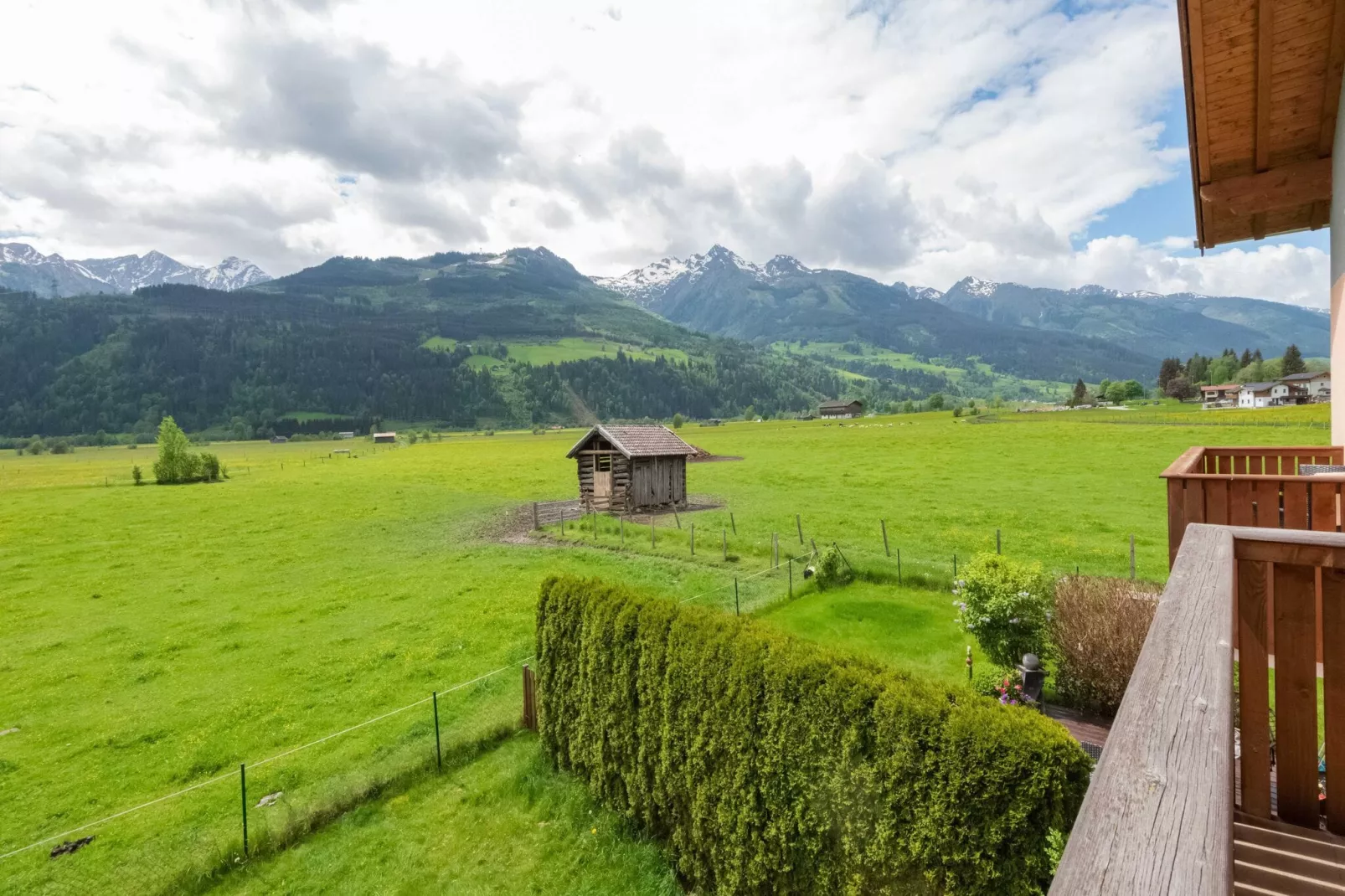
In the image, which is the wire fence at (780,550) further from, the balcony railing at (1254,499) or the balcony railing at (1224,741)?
the balcony railing at (1224,741)

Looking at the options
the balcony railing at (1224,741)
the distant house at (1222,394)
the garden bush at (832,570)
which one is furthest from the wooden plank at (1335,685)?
the distant house at (1222,394)

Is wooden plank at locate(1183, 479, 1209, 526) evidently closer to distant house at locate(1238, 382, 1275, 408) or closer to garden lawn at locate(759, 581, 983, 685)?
garden lawn at locate(759, 581, 983, 685)

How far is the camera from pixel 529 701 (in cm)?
1352

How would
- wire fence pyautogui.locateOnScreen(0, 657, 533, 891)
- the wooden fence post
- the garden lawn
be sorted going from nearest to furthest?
wire fence pyautogui.locateOnScreen(0, 657, 533, 891) → the wooden fence post → the garden lawn

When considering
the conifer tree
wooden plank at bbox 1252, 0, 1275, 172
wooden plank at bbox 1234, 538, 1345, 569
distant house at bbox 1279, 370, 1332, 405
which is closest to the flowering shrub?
wooden plank at bbox 1252, 0, 1275, 172

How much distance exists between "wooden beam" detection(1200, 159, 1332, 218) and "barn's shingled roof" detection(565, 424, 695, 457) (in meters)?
29.8

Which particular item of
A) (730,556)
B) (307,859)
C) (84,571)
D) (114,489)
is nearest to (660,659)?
(307,859)

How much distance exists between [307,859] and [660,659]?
21.7 ft

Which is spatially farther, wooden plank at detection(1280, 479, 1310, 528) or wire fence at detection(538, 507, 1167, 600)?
wire fence at detection(538, 507, 1167, 600)

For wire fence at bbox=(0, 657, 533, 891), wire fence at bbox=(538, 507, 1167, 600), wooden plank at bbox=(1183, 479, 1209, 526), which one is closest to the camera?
wooden plank at bbox=(1183, 479, 1209, 526)

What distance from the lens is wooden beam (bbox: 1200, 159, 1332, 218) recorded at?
9.12 meters

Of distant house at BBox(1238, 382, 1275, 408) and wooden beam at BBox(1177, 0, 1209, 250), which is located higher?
wooden beam at BBox(1177, 0, 1209, 250)

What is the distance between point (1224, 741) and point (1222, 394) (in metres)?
153

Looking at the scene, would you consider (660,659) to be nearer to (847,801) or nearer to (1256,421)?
(847,801)
